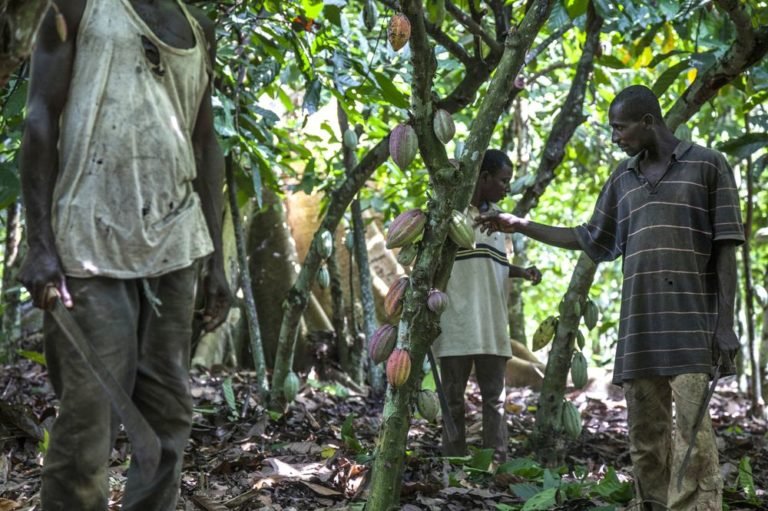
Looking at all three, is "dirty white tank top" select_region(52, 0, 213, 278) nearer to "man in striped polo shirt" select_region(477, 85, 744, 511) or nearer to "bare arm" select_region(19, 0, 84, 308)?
"bare arm" select_region(19, 0, 84, 308)

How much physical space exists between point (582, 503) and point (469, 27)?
1990 millimetres

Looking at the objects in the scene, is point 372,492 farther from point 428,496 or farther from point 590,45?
point 590,45

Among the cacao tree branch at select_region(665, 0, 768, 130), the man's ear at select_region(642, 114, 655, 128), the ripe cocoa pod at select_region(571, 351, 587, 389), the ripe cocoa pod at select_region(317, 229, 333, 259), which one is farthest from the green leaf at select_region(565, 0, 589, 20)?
the ripe cocoa pod at select_region(317, 229, 333, 259)

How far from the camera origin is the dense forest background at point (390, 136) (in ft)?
9.34

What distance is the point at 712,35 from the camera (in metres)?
5.27

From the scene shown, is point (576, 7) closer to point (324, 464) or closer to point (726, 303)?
point (726, 303)

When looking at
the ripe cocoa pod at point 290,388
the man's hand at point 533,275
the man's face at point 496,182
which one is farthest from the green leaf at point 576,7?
the ripe cocoa pod at point 290,388

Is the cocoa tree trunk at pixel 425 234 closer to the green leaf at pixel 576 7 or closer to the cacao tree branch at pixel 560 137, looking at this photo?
the green leaf at pixel 576 7

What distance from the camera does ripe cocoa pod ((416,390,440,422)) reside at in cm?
359

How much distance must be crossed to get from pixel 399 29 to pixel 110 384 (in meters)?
1.36

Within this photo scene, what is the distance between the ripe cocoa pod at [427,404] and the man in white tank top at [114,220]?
1.34 m

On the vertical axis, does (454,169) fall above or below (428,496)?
above

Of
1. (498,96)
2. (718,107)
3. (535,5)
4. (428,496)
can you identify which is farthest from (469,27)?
(718,107)

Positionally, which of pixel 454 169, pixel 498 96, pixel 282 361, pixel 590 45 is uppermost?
pixel 590 45
